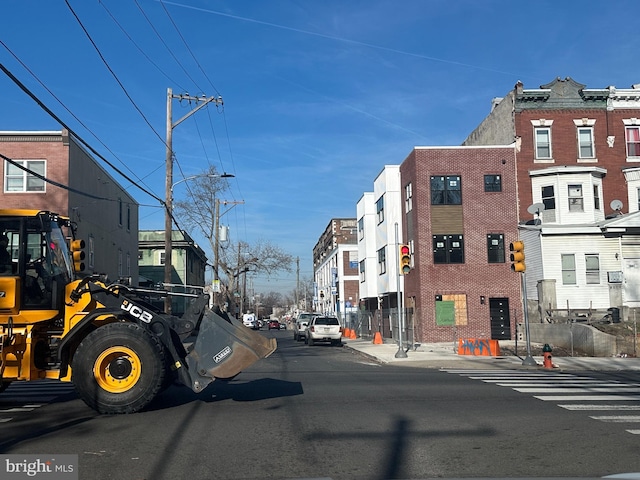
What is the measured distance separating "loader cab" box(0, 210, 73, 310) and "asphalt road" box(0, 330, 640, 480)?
191 cm

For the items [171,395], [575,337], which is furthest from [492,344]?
[171,395]

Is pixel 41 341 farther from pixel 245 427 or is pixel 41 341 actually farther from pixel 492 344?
pixel 492 344

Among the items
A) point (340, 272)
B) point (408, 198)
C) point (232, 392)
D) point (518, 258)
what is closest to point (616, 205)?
point (408, 198)

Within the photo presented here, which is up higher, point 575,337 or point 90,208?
point 90,208

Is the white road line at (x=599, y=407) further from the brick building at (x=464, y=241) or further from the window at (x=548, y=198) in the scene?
the window at (x=548, y=198)

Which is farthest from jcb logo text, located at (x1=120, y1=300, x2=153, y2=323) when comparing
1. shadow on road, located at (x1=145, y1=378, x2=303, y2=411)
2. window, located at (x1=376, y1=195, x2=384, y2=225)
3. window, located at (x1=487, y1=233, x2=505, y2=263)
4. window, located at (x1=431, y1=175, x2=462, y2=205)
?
window, located at (x1=376, y1=195, x2=384, y2=225)

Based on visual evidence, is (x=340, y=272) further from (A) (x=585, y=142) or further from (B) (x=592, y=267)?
(B) (x=592, y=267)

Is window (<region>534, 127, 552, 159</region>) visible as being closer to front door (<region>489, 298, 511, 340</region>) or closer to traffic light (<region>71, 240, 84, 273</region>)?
front door (<region>489, 298, 511, 340</region>)

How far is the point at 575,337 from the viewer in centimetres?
2645

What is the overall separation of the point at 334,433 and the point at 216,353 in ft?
8.62

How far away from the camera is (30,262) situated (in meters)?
10.8

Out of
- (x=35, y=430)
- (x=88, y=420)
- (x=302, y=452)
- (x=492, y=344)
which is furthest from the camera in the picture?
(x=492, y=344)

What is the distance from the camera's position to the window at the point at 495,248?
35.1m

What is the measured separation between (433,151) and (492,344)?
14.1 m
